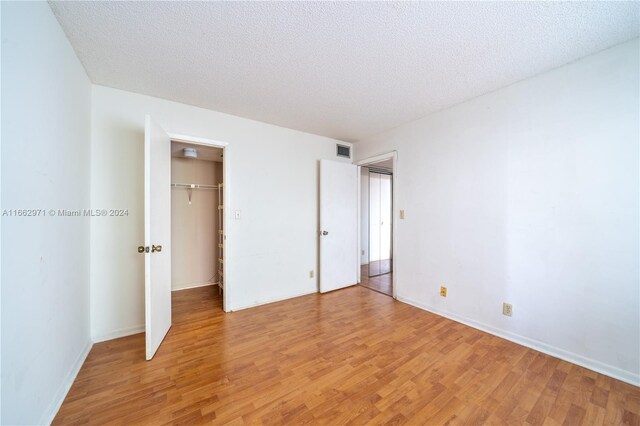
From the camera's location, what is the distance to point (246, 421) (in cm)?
133

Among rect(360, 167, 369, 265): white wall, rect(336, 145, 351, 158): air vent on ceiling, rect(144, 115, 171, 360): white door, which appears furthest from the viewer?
rect(360, 167, 369, 265): white wall

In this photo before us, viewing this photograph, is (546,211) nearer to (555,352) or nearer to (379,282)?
(555,352)

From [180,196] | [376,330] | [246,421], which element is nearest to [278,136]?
[180,196]

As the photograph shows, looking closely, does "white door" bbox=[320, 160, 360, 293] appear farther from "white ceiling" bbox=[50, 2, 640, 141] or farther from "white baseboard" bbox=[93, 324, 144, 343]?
"white baseboard" bbox=[93, 324, 144, 343]

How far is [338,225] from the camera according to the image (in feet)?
12.1

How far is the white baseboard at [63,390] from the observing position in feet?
4.25

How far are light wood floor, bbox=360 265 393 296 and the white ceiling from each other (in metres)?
2.65

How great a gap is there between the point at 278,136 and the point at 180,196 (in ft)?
6.30

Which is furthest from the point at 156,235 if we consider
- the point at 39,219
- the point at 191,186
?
the point at 191,186

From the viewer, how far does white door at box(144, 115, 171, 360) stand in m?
1.90

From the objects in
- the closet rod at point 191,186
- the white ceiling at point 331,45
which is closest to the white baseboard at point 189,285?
the closet rod at point 191,186

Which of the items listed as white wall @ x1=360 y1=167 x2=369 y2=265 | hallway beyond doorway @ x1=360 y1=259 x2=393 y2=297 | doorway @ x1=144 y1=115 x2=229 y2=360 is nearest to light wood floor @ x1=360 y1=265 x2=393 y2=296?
hallway beyond doorway @ x1=360 y1=259 x2=393 y2=297

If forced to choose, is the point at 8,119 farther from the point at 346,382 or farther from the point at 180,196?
the point at 180,196

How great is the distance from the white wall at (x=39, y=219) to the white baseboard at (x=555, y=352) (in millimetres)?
3307
